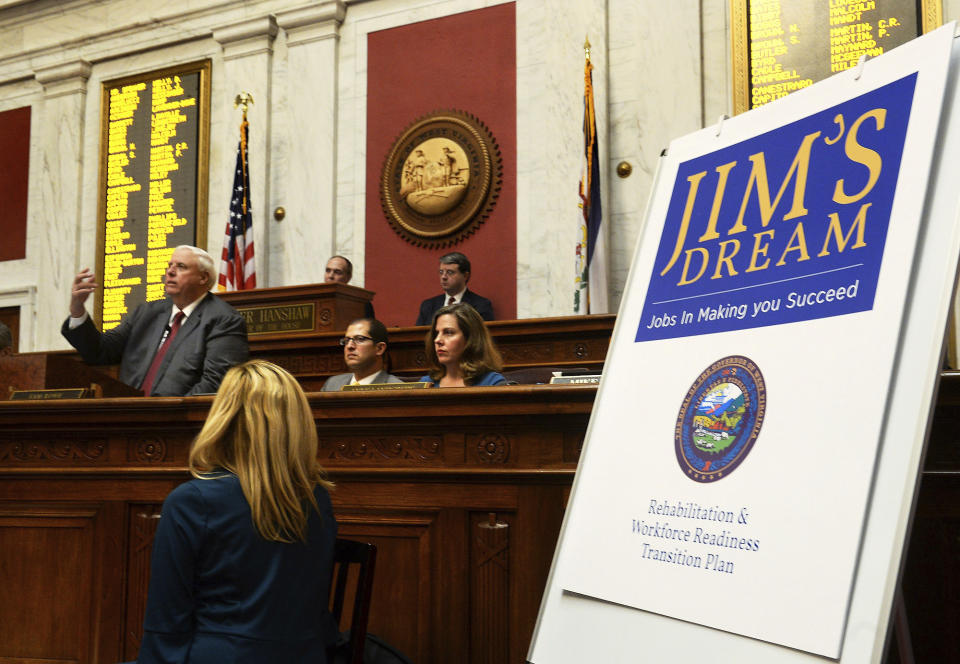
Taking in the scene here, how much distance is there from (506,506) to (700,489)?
90 centimetres

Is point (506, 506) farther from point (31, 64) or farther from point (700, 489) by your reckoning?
point (31, 64)

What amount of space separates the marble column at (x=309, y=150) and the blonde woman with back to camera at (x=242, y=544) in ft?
19.5

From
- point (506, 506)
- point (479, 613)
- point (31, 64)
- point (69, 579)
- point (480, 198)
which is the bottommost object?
point (69, 579)

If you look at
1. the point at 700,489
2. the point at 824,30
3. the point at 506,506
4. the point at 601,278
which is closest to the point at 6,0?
the point at 601,278

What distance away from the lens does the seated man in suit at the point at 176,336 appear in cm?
384

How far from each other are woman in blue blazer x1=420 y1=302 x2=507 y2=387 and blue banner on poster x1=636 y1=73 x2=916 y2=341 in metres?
2.01

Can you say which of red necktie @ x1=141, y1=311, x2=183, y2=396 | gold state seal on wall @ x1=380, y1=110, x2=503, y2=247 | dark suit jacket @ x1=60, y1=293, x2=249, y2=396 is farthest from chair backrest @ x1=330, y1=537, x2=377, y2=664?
gold state seal on wall @ x1=380, y1=110, x2=503, y2=247

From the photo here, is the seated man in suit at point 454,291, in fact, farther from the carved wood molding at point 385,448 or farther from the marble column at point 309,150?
the carved wood molding at point 385,448

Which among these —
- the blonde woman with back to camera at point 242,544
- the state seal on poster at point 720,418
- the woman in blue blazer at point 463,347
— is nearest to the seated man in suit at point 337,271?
the woman in blue blazer at point 463,347

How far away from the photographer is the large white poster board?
1.48m

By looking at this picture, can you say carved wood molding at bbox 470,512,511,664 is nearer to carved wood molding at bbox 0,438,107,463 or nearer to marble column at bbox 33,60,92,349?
carved wood molding at bbox 0,438,107,463

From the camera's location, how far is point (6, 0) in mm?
9422

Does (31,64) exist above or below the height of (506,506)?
above

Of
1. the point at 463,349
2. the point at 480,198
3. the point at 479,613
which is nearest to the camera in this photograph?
the point at 479,613
